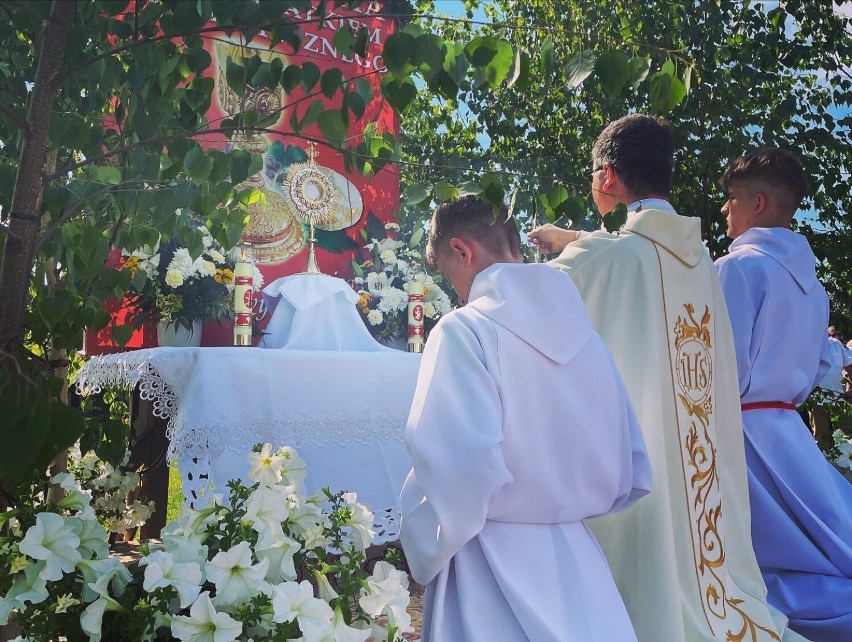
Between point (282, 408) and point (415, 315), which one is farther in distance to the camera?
point (415, 315)

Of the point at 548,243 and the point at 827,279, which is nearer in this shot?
the point at 548,243

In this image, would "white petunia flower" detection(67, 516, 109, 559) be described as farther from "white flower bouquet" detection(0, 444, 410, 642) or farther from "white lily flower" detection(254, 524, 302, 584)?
"white lily flower" detection(254, 524, 302, 584)

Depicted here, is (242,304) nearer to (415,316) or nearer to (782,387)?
(415,316)

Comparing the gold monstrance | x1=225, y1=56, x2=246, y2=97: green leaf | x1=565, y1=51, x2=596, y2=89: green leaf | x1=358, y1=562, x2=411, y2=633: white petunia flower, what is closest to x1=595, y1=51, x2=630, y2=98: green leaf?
x1=565, y1=51, x2=596, y2=89: green leaf

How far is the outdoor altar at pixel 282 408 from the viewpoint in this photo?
365 cm

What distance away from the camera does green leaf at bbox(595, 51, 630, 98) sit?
5.37ft

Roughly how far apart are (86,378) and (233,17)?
9.92ft

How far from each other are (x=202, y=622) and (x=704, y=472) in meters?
2.05

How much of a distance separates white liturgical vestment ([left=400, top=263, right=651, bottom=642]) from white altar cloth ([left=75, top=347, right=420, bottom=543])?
1691mm

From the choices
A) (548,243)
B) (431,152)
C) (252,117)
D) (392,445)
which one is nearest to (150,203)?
(252,117)

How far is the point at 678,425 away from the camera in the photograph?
10.3ft

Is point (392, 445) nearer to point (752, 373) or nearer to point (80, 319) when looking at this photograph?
point (752, 373)

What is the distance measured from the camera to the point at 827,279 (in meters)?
6.76

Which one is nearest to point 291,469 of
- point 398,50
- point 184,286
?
point 398,50
